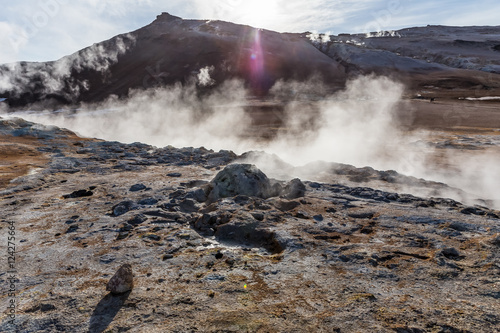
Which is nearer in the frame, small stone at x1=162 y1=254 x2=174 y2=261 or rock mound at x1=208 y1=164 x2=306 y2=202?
small stone at x1=162 y1=254 x2=174 y2=261

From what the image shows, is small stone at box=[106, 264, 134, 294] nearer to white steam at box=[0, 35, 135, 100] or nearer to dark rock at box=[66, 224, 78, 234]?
dark rock at box=[66, 224, 78, 234]

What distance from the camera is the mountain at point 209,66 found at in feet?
139

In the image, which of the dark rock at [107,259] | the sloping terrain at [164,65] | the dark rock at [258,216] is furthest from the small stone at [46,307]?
the sloping terrain at [164,65]

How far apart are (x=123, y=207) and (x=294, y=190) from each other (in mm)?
3634

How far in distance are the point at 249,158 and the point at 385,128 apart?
13.0m

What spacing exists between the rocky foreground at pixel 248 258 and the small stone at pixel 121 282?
0.07 metres

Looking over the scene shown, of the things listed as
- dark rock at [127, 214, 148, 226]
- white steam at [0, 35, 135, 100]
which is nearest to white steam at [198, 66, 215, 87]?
white steam at [0, 35, 135, 100]

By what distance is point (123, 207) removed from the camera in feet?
Result: 20.3

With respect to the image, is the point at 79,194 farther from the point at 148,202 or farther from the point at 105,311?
the point at 105,311

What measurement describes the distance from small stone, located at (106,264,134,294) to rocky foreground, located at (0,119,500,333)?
0.07 metres

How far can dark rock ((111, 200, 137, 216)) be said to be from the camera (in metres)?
6.04

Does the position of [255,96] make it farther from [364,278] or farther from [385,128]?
[364,278]

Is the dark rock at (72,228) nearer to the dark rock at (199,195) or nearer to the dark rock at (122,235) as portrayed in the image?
the dark rock at (122,235)

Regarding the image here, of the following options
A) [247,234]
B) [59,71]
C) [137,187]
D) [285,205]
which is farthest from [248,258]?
[59,71]
